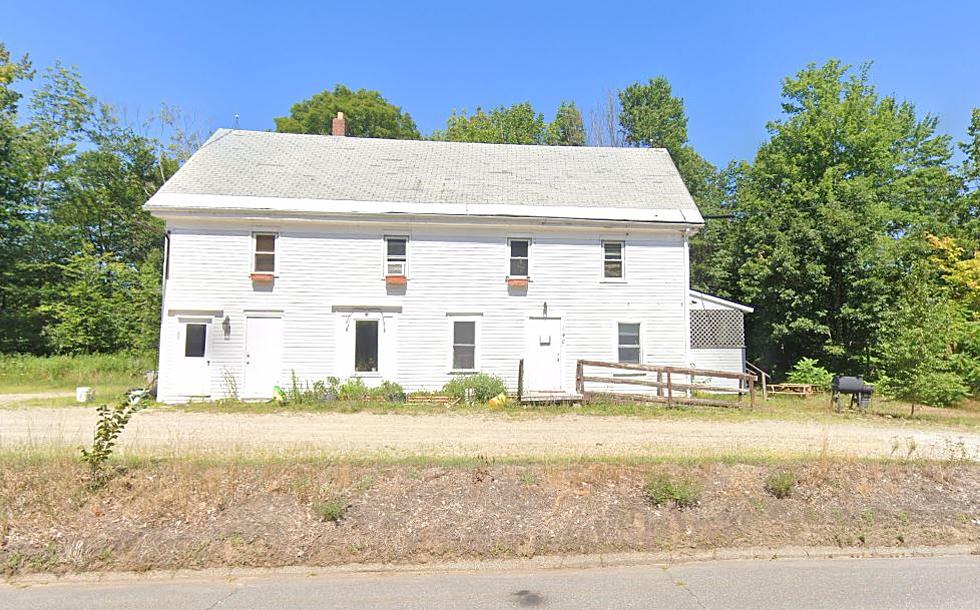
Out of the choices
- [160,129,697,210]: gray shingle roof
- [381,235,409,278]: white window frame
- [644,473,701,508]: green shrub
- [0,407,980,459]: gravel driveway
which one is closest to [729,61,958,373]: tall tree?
[160,129,697,210]: gray shingle roof

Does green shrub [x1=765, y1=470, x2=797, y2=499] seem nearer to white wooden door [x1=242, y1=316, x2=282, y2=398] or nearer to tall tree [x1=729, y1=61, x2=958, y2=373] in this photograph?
white wooden door [x1=242, y1=316, x2=282, y2=398]

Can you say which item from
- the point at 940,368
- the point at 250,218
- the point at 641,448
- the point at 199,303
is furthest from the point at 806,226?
the point at 199,303

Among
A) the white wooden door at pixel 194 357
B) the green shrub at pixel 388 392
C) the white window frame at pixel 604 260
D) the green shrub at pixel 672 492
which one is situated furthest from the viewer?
the white window frame at pixel 604 260

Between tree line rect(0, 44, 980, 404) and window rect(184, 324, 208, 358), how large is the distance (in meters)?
9.60

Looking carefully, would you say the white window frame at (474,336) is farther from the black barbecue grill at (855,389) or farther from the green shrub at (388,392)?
the black barbecue grill at (855,389)

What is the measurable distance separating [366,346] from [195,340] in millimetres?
4843

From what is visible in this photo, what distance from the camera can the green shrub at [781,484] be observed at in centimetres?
664

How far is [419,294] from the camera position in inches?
652

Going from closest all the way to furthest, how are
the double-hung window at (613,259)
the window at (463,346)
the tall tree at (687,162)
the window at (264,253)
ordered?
the window at (264,253)
the window at (463,346)
the double-hung window at (613,259)
the tall tree at (687,162)

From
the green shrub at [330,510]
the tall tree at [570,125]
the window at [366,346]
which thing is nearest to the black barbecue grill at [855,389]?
the window at [366,346]

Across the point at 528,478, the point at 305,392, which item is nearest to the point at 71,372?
the point at 305,392

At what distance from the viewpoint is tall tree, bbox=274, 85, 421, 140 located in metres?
40.7

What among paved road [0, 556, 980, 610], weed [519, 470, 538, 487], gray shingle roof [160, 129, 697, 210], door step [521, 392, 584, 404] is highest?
gray shingle roof [160, 129, 697, 210]

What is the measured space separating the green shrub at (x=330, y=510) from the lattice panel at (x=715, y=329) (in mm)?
15125
